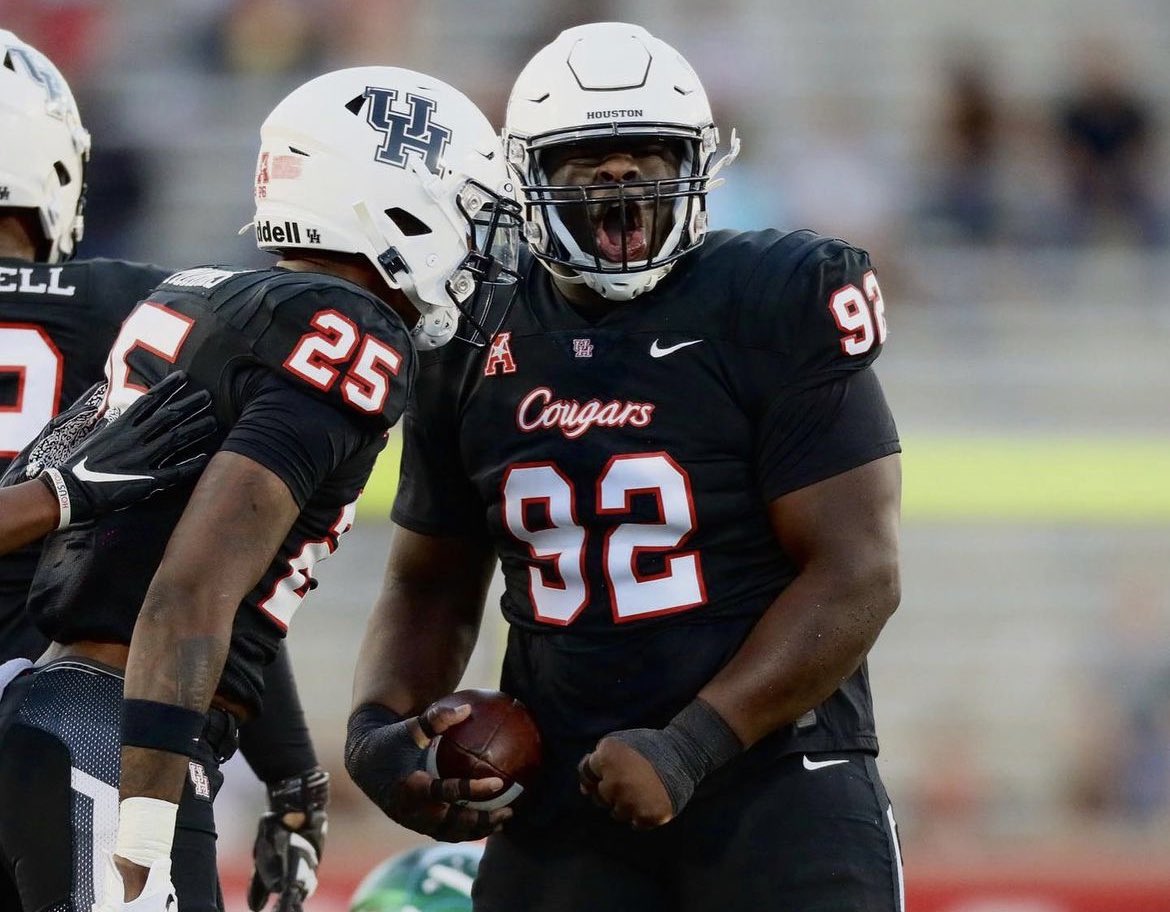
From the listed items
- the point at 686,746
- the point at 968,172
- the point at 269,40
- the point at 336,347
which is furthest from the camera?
the point at 968,172

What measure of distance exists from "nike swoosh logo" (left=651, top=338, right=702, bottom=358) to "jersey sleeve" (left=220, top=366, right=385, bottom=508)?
1.82ft

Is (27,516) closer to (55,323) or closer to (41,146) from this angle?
(55,323)

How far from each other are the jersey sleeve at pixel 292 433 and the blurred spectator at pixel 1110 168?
24.9ft

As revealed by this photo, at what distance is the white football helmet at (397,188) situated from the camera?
325 centimetres

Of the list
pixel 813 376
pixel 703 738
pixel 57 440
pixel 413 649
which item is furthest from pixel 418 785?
pixel 813 376

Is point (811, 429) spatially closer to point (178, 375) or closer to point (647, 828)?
point (647, 828)

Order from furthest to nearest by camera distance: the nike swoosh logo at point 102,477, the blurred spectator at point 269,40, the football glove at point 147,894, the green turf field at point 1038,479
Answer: the blurred spectator at point 269,40
the green turf field at point 1038,479
the nike swoosh logo at point 102,477
the football glove at point 147,894

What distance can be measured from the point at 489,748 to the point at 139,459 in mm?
730

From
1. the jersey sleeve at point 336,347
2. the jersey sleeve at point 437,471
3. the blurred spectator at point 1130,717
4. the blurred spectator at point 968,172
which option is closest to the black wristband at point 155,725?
the jersey sleeve at point 336,347

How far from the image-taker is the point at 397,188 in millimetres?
3271

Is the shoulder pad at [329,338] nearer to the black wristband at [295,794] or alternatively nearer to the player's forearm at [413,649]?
the player's forearm at [413,649]

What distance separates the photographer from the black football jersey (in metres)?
3.56

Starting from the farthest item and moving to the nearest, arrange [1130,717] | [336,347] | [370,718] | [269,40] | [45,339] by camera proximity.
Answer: [269,40] → [1130,717] → [45,339] → [370,718] → [336,347]

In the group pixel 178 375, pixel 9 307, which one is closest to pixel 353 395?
pixel 178 375
